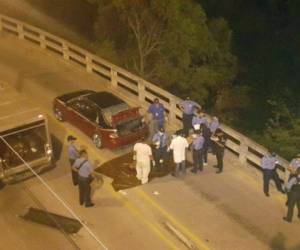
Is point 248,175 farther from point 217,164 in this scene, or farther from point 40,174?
point 40,174

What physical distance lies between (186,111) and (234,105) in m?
10.6

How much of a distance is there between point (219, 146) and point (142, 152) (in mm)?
2411

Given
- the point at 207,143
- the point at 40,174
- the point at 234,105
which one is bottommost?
the point at 234,105

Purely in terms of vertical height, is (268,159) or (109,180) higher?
(268,159)

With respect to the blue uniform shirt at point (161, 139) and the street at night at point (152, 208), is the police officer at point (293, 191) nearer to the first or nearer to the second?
the street at night at point (152, 208)

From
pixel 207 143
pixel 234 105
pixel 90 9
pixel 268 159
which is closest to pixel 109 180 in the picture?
pixel 207 143

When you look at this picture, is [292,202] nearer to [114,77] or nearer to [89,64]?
[114,77]

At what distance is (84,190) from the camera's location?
15.1m

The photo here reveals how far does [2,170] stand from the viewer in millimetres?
15711

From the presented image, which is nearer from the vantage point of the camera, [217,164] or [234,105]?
[217,164]

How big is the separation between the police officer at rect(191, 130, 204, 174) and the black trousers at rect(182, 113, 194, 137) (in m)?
1.54

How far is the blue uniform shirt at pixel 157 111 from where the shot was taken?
1865cm

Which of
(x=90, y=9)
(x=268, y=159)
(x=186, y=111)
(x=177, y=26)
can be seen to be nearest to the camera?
(x=268, y=159)

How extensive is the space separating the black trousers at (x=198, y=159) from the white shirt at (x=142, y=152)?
5.04ft
